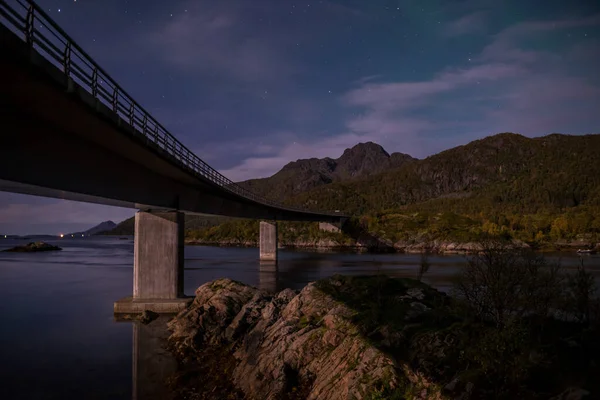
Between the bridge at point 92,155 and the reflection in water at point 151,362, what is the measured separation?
5.48 m

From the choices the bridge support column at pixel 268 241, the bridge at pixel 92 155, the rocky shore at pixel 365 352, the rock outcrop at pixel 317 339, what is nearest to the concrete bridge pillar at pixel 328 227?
the bridge support column at pixel 268 241

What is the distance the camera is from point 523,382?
1262 cm

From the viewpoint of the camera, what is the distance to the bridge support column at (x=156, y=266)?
37844 mm

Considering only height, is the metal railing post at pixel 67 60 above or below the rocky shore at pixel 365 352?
above

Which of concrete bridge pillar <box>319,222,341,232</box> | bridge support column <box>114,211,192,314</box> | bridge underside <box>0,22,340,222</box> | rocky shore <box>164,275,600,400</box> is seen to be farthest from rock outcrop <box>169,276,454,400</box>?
concrete bridge pillar <box>319,222,341,232</box>

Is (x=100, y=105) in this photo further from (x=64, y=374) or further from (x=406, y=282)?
(x=406, y=282)

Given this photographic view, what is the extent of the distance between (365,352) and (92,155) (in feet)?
65.1

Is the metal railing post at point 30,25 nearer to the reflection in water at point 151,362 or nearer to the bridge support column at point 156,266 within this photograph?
the reflection in water at point 151,362

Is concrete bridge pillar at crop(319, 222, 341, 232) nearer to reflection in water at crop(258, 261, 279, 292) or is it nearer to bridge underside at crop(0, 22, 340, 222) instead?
reflection in water at crop(258, 261, 279, 292)

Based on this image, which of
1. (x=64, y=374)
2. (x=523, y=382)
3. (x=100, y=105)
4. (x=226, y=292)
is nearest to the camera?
(x=523, y=382)

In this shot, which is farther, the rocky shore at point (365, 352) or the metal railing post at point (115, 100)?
the metal railing post at point (115, 100)

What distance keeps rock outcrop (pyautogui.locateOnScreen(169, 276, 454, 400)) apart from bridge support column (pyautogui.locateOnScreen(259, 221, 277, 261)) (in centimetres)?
7341

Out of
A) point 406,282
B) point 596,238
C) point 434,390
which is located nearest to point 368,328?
point 434,390

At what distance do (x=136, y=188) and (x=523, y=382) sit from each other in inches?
1154
